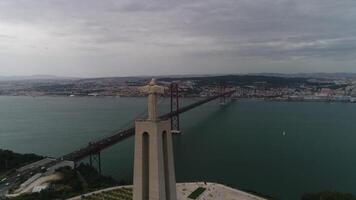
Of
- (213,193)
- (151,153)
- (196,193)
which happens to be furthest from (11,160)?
(151,153)

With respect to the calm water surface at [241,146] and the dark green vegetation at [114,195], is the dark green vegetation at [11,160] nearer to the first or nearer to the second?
the calm water surface at [241,146]

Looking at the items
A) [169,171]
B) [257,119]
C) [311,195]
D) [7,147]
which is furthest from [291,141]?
[169,171]

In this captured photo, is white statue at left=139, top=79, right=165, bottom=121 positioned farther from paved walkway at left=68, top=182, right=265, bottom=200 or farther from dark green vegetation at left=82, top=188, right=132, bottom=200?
paved walkway at left=68, top=182, right=265, bottom=200

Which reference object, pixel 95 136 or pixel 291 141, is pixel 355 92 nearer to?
pixel 291 141

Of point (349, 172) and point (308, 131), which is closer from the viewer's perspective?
point (349, 172)

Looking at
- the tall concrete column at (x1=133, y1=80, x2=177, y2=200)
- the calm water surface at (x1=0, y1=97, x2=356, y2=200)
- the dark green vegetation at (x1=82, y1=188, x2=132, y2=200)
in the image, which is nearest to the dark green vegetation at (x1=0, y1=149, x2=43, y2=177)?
the calm water surface at (x1=0, y1=97, x2=356, y2=200)

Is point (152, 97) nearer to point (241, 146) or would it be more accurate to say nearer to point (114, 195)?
point (114, 195)

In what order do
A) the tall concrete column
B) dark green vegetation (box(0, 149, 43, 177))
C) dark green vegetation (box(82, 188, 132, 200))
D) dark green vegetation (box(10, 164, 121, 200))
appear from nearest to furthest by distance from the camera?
1. the tall concrete column
2. dark green vegetation (box(82, 188, 132, 200))
3. dark green vegetation (box(10, 164, 121, 200))
4. dark green vegetation (box(0, 149, 43, 177))
